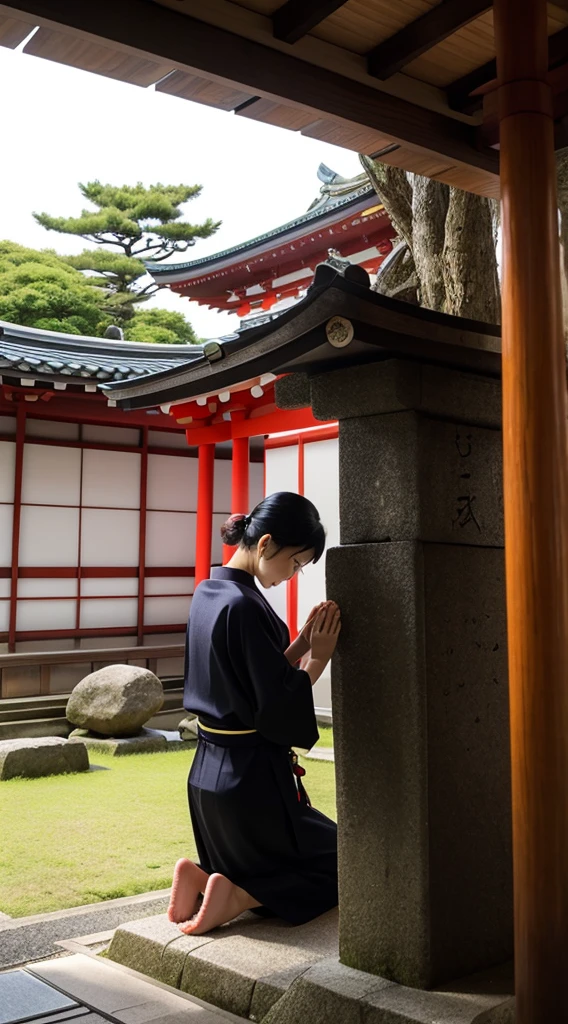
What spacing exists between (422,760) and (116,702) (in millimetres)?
6983

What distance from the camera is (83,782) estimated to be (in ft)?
25.5

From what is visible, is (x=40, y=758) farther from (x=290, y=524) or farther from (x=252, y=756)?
(x=290, y=524)

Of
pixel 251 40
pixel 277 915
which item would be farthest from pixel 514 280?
pixel 277 915

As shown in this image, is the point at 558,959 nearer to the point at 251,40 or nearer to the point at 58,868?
the point at 251,40

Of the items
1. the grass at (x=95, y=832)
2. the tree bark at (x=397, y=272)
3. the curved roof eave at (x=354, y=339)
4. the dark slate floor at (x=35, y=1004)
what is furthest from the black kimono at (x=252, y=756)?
the tree bark at (x=397, y=272)

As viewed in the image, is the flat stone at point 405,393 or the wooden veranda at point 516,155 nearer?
the wooden veranda at point 516,155

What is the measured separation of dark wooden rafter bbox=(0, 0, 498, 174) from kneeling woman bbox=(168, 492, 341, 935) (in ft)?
4.50

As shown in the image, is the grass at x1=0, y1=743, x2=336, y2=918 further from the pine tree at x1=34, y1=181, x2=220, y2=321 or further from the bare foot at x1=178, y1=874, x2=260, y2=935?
the pine tree at x1=34, y1=181, x2=220, y2=321

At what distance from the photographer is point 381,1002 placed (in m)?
2.66

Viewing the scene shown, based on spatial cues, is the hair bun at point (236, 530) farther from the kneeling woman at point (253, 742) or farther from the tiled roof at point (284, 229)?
the tiled roof at point (284, 229)

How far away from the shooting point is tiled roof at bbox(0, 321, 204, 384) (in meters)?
10.6

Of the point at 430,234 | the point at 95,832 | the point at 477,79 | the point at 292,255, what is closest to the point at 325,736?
the point at 95,832

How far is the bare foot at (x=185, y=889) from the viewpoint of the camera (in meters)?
3.48

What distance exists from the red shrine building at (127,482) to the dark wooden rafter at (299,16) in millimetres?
6848
